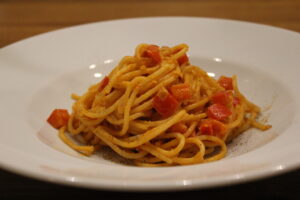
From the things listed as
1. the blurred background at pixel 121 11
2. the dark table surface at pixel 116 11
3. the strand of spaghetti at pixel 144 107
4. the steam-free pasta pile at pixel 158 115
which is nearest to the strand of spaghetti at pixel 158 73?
the steam-free pasta pile at pixel 158 115

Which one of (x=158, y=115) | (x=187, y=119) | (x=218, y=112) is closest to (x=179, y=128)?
(x=187, y=119)

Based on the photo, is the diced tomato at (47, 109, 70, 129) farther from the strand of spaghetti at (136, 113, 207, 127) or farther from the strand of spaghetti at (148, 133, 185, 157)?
the strand of spaghetti at (148, 133, 185, 157)

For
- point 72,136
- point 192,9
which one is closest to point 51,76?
point 72,136

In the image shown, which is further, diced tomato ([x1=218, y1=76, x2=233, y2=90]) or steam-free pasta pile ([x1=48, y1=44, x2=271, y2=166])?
diced tomato ([x1=218, y1=76, x2=233, y2=90])

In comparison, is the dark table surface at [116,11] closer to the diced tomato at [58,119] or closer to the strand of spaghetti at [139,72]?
the diced tomato at [58,119]

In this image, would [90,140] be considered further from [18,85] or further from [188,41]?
[188,41]

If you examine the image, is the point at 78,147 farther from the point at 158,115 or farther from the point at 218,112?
the point at 218,112

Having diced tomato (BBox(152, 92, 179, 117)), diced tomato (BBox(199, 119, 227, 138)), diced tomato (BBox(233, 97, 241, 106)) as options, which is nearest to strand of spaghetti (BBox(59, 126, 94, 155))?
diced tomato (BBox(152, 92, 179, 117))
